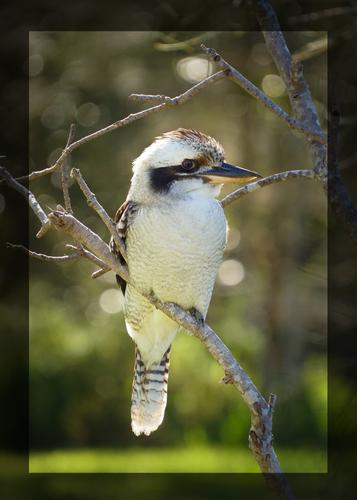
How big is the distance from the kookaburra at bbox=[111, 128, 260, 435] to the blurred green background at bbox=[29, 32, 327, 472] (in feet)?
11.7

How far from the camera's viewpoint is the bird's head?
2.46 metres

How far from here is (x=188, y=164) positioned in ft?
8.22

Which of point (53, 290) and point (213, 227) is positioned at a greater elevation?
point (213, 227)

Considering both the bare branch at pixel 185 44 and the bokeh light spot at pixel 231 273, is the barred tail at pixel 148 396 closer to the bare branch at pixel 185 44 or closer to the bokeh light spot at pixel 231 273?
the bare branch at pixel 185 44

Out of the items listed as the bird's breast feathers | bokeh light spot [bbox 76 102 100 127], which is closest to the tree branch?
the bird's breast feathers

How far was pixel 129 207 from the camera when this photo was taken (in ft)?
8.79

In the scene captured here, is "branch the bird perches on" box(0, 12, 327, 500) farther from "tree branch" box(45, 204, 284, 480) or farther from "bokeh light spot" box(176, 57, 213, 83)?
"bokeh light spot" box(176, 57, 213, 83)

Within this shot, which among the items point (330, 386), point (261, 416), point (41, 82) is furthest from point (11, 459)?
point (261, 416)

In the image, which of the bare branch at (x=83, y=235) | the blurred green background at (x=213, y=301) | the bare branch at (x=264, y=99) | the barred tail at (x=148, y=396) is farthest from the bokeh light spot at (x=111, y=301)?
the bare branch at (x=264, y=99)

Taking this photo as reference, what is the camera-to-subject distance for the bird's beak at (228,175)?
2.35 m

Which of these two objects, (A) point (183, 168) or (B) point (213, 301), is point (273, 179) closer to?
(A) point (183, 168)

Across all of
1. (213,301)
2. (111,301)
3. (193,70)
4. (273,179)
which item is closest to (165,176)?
(273,179)

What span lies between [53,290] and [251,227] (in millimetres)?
1858

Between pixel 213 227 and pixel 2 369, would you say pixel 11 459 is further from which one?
pixel 213 227
